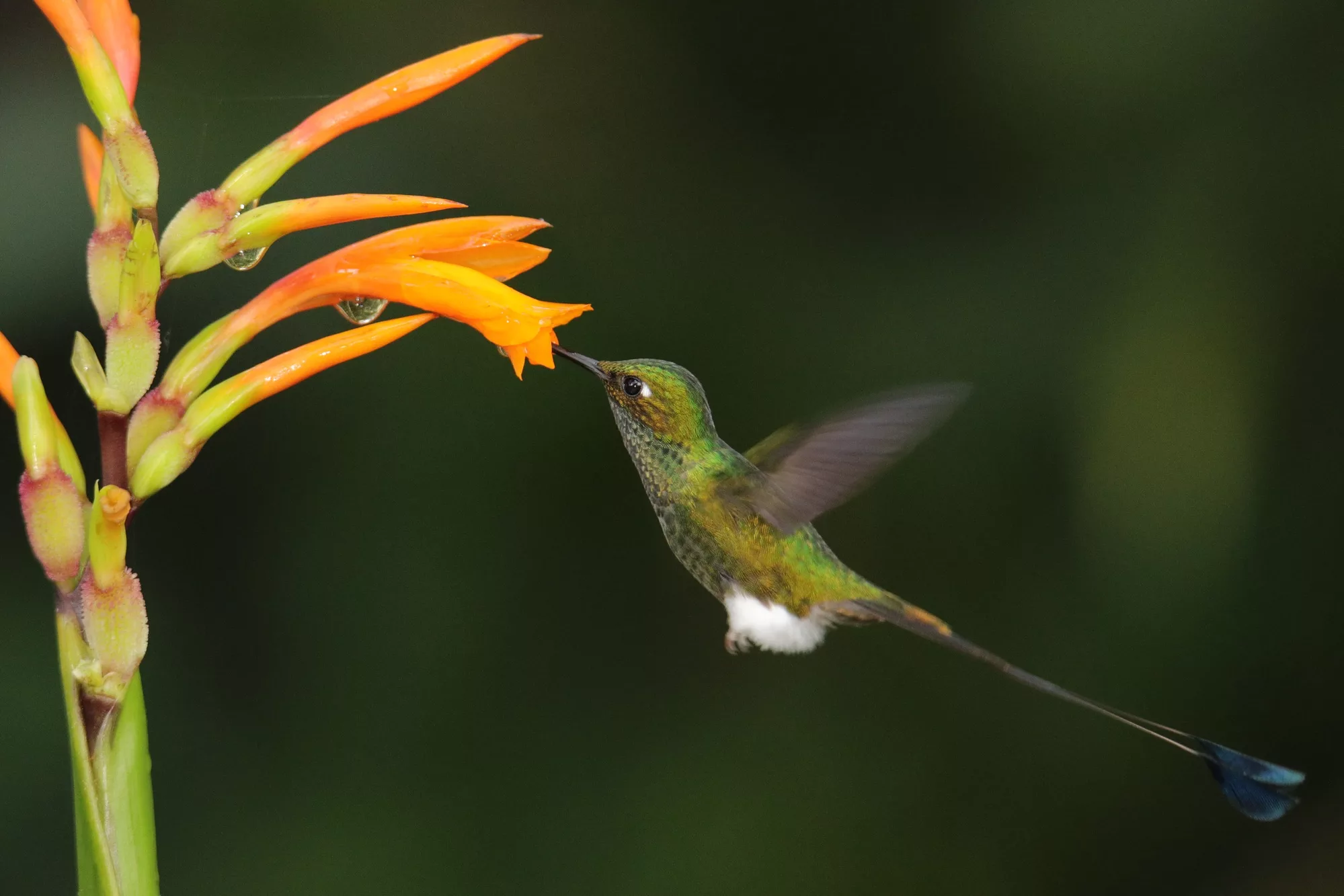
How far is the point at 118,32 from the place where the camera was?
970 millimetres

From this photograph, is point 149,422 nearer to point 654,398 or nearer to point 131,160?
point 131,160

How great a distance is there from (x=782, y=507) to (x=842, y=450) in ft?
0.34

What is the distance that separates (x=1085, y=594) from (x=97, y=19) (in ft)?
6.39

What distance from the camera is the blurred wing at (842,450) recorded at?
47.2 inches

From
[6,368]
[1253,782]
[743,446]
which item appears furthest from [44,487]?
[743,446]

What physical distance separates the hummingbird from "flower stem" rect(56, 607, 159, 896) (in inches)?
23.4

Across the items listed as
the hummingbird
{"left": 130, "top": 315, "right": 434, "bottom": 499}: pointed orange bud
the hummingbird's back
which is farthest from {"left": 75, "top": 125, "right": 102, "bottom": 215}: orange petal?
the hummingbird's back

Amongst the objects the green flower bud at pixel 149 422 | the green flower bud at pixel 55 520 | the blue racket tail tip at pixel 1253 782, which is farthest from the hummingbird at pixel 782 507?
the green flower bud at pixel 55 520

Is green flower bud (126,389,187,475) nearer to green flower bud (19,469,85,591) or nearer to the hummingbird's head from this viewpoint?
green flower bud (19,469,85,591)

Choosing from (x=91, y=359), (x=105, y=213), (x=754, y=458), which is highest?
(x=105, y=213)

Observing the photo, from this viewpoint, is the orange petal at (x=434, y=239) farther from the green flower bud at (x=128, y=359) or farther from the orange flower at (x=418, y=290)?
the green flower bud at (x=128, y=359)

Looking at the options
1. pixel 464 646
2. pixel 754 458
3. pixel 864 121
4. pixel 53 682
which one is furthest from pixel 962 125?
pixel 53 682

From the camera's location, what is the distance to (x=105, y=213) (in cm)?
88

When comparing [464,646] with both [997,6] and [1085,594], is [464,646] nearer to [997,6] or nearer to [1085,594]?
[1085,594]
